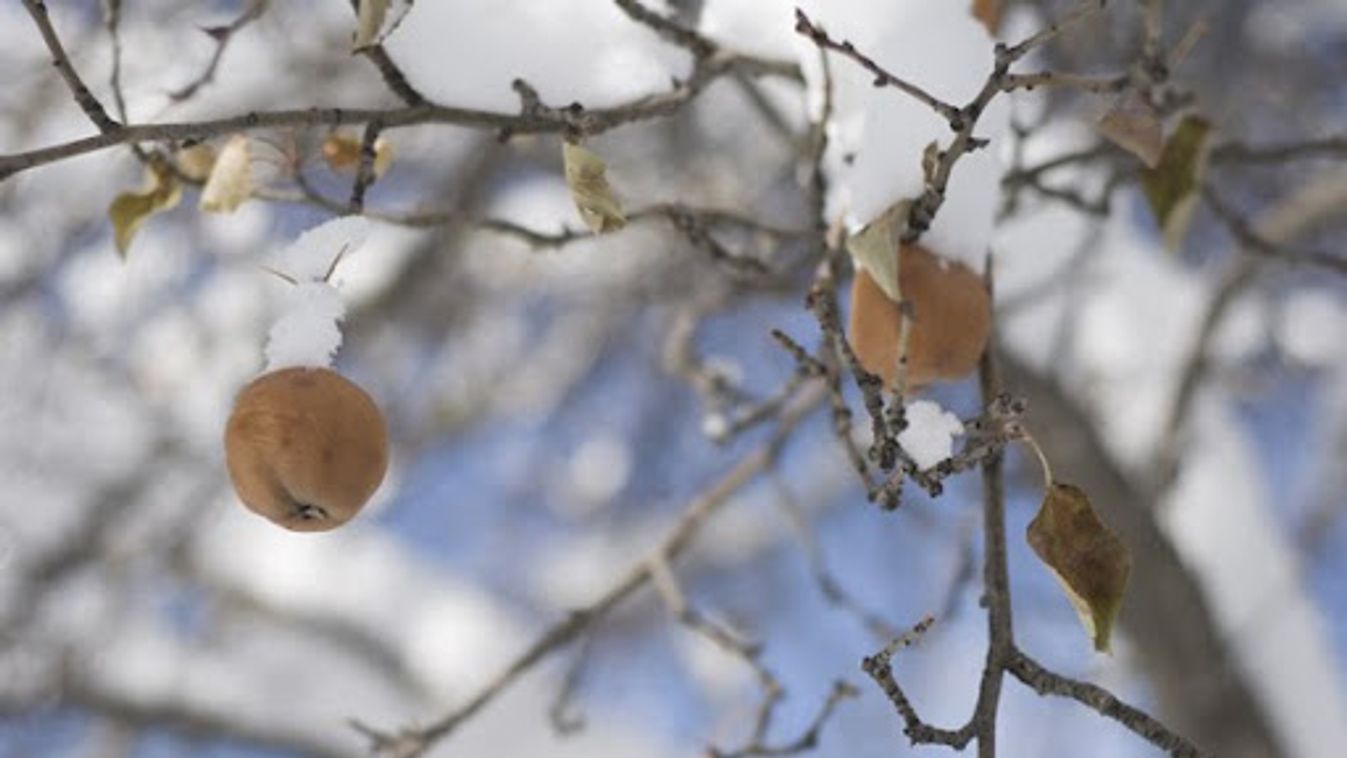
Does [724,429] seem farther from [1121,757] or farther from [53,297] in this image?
[1121,757]

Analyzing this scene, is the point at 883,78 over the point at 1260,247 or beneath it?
beneath

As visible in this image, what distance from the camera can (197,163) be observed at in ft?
3.50

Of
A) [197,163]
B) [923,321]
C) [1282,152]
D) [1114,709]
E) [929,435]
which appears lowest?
[1114,709]

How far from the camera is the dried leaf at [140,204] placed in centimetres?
102

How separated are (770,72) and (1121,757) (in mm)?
3021

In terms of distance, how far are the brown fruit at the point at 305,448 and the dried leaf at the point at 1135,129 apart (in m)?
0.44

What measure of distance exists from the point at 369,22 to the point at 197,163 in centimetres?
30

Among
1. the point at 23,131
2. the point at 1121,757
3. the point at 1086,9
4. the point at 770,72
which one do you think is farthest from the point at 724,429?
the point at 1121,757

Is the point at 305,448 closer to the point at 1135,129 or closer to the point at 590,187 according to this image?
the point at 590,187

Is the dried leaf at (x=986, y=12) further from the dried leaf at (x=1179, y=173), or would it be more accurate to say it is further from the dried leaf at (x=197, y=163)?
the dried leaf at (x=197, y=163)

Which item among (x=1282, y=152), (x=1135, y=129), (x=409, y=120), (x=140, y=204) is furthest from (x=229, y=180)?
(x=1282, y=152)

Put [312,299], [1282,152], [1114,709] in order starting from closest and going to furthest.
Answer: [1114,709] → [312,299] → [1282,152]

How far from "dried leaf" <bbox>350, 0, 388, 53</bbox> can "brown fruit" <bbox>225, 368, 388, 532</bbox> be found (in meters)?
0.16

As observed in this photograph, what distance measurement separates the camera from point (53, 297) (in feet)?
9.05
